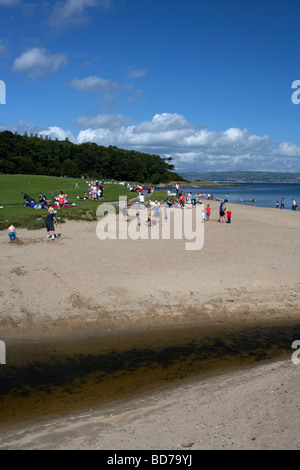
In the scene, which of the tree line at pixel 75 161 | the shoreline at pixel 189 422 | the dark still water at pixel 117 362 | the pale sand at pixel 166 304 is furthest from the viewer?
the tree line at pixel 75 161

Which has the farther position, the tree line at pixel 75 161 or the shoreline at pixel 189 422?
the tree line at pixel 75 161

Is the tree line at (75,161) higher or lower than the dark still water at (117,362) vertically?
higher

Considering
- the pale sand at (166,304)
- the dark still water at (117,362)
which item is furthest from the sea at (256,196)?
the dark still water at (117,362)

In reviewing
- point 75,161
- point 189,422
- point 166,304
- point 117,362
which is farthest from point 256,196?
point 189,422

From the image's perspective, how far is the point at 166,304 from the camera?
13539 millimetres

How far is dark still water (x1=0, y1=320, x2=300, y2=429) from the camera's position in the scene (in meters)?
8.34

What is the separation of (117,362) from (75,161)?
130 metres

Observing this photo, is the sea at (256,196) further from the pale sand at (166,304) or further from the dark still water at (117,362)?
the dark still water at (117,362)

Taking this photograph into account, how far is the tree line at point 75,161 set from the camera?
101875mm

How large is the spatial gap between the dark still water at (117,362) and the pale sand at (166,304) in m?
0.67

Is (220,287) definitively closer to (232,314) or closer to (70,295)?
(232,314)

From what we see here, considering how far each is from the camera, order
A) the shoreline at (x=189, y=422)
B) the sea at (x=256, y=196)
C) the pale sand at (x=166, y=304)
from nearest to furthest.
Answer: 1. the shoreline at (x=189, y=422)
2. the pale sand at (x=166, y=304)
3. the sea at (x=256, y=196)

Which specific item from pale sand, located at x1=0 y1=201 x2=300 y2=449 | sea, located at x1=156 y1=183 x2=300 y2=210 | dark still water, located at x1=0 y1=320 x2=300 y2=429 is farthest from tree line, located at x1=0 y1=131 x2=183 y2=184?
dark still water, located at x1=0 y1=320 x2=300 y2=429
